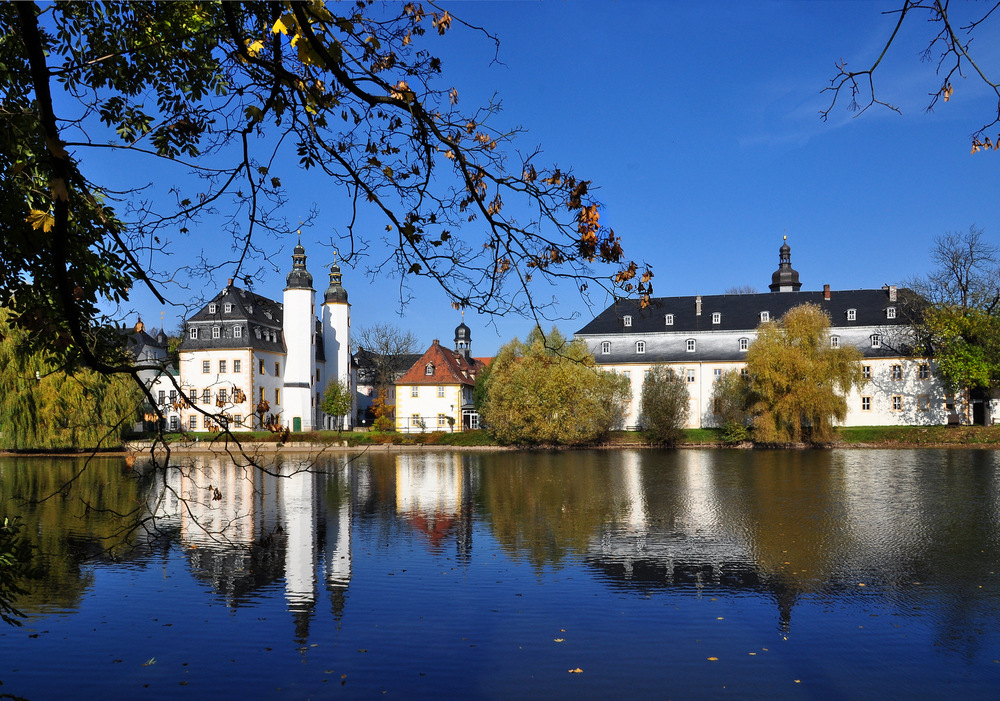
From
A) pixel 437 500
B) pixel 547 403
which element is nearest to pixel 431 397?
pixel 547 403

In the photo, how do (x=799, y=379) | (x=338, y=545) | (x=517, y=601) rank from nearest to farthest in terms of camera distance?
1. (x=517, y=601)
2. (x=338, y=545)
3. (x=799, y=379)

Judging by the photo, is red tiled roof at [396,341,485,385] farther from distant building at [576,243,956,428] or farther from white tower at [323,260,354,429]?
distant building at [576,243,956,428]

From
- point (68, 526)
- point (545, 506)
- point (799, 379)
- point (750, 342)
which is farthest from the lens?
point (750, 342)

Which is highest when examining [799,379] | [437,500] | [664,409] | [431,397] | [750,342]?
[750,342]

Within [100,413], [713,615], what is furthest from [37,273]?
[100,413]

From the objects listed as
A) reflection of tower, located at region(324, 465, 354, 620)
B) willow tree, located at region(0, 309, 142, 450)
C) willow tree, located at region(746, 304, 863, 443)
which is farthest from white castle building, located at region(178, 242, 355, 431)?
reflection of tower, located at region(324, 465, 354, 620)

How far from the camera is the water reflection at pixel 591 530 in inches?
421

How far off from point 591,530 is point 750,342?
47.9 metres

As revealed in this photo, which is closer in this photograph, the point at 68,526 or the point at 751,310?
the point at 68,526

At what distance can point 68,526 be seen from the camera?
16.6 metres

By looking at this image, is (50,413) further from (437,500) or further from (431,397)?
(437,500)

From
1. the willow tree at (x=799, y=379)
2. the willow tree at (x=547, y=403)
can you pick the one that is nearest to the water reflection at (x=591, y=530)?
the willow tree at (x=799, y=379)

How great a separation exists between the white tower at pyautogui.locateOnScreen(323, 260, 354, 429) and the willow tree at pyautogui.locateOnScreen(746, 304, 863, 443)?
39230 mm

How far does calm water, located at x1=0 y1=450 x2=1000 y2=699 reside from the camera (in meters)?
7.45
